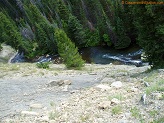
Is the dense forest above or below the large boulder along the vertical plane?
above

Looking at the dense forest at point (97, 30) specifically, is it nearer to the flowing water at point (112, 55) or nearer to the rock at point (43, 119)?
the flowing water at point (112, 55)

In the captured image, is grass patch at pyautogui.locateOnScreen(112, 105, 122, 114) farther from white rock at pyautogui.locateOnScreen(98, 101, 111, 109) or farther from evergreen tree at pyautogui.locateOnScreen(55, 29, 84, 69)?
evergreen tree at pyautogui.locateOnScreen(55, 29, 84, 69)

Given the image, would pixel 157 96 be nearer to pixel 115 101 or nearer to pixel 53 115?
pixel 115 101

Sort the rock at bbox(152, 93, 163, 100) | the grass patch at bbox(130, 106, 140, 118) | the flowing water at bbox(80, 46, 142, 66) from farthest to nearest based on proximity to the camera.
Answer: the flowing water at bbox(80, 46, 142, 66), the rock at bbox(152, 93, 163, 100), the grass patch at bbox(130, 106, 140, 118)

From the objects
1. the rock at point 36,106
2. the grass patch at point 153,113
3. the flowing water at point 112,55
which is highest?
the grass patch at point 153,113

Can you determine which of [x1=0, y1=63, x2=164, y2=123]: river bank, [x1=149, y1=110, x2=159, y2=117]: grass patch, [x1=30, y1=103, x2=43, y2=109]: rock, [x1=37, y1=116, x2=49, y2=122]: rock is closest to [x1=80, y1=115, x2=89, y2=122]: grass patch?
[x1=0, y1=63, x2=164, y2=123]: river bank

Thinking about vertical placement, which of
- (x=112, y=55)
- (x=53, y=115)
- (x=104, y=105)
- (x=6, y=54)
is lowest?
(x=6, y=54)

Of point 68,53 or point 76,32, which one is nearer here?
point 68,53

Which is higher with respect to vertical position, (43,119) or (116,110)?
(116,110)

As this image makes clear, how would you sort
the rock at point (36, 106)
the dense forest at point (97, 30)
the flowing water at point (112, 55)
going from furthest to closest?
the flowing water at point (112, 55)
the dense forest at point (97, 30)
the rock at point (36, 106)

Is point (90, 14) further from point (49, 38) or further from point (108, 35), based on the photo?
point (108, 35)

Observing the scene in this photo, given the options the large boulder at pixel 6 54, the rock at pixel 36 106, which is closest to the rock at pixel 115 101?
the rock at pixel 36 106

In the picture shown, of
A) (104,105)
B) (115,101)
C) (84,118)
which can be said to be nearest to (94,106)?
(104,105)

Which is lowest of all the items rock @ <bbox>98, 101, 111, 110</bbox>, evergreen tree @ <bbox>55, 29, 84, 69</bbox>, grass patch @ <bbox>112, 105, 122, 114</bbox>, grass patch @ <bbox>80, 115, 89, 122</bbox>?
evergreen tree @ <bbox>55, 29, 84, 69</bbox>
